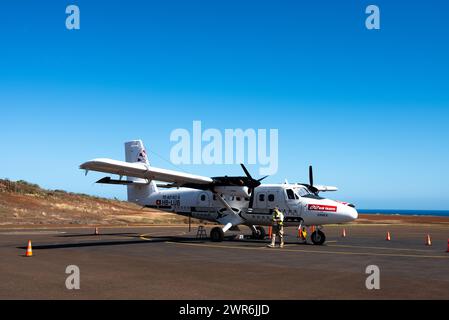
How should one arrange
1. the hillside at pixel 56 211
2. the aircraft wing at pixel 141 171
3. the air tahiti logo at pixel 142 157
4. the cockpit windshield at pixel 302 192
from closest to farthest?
the aircraft wing at pixel 141 171, the cockpit windshield at pixel 302 192, the air tahiti logo at pixel 142 157, the hillside at pixel 56 211

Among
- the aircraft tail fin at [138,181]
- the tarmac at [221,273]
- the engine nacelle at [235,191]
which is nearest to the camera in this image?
the tarmac at [221,273]

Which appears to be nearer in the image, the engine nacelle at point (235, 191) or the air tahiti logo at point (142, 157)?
the engine nacelle at point (235, 191)

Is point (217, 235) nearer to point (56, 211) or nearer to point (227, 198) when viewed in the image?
point (227, 198)

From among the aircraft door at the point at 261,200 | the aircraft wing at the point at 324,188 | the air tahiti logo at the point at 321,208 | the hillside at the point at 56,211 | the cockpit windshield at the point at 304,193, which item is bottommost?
the hillside at the point at 56,211

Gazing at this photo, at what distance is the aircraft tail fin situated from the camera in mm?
31266

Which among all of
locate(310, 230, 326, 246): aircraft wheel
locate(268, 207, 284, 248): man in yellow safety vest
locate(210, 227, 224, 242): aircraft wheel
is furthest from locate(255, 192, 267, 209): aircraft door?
locate(310, 230, 326, 246): aircraft wheel

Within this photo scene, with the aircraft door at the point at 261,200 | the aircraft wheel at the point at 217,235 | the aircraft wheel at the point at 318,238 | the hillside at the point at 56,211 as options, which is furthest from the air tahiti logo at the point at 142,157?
the hillside at the point at 56,211

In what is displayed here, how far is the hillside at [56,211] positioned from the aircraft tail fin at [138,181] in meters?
18.8

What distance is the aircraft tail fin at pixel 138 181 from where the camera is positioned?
3127cm

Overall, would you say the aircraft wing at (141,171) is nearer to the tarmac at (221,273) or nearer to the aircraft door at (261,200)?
the aircraft door at (261,200)

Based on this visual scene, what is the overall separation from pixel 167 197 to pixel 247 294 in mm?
20403

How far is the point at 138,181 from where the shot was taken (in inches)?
1230

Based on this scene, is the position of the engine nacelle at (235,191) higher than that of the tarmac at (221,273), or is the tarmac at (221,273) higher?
the engine nacelle at (235,191)
